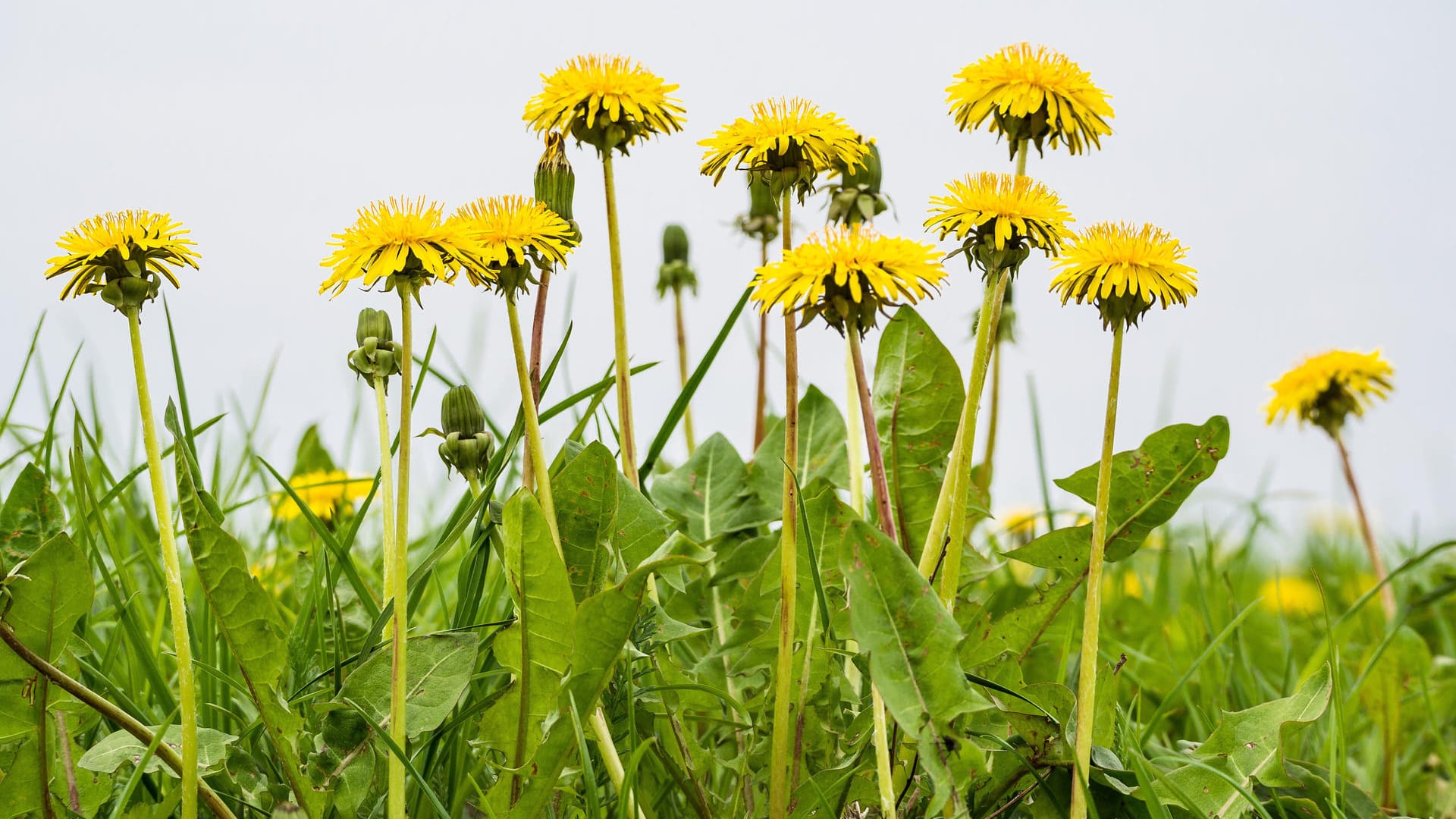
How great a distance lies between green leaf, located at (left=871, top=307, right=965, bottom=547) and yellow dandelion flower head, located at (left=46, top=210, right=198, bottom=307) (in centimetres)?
112

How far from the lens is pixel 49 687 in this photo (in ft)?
5.18

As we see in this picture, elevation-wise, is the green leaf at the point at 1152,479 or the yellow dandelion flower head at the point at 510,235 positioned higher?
the yellow dandelion flower head at the point at 510,235

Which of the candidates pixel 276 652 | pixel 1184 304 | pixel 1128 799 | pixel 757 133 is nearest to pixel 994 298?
pixel 1184 304

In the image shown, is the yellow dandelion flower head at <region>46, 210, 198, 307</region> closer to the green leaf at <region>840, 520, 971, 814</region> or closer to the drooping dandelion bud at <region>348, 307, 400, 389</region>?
the drooping dandelion bud at <region>348, 307, 400, 389</region>

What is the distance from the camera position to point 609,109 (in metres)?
1.57

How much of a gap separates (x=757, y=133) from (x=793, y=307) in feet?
0.92

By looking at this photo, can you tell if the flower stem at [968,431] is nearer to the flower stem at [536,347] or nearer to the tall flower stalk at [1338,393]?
the flower stem at [536,347]

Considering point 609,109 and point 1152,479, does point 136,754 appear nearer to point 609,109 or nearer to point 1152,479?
point 609,109

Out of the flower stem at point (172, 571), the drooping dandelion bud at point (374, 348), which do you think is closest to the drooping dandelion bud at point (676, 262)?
the drooping dandelion bud at point (374, 348)

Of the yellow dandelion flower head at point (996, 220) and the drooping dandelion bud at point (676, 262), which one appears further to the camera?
the drooping dandelion bud at point (676, 262)

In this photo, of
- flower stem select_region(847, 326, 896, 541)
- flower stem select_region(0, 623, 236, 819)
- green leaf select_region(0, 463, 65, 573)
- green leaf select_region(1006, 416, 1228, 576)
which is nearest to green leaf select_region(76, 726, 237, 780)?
flower stem select_region(0, 623, 236, 819)

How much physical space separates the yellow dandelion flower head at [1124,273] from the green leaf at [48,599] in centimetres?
121

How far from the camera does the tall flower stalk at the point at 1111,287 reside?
131 centimetres

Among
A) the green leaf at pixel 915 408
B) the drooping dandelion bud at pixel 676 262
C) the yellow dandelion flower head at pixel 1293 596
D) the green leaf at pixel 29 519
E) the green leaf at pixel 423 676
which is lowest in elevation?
the green leaf at pixel 423 676
